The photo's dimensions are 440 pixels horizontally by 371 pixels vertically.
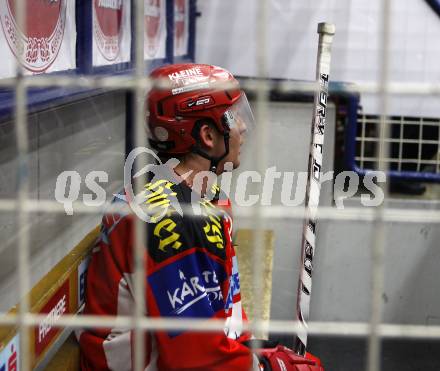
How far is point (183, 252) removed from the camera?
1594mm

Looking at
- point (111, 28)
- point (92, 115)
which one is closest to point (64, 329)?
point (92, 115)

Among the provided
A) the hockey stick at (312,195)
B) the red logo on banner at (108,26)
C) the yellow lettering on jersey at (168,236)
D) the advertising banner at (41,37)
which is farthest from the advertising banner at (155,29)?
the yellow lettering on jersey at (168,236)

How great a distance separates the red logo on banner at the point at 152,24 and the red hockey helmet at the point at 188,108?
162 cm

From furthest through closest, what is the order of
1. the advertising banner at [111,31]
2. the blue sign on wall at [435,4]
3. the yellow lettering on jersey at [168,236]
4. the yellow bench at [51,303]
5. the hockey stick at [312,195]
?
the blue sign on wall at [435,4] → the advertising banner at [111,31] → the hockey stick at [312,195] → the yellow lettering on jersey at [168,236] → the yellow bench at [51,303]

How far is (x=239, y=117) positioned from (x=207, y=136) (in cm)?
11

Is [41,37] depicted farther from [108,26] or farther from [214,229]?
[108,26]

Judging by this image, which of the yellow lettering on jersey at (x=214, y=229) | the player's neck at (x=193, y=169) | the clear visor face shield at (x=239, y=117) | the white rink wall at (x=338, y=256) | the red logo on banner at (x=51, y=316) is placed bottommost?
the white rink wall at (x=338, y=256)

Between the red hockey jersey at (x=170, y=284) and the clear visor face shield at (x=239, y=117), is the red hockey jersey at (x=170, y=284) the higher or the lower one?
the lower one

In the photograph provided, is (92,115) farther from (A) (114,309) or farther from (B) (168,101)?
(A) (114,309)

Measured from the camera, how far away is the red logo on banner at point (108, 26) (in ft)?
8.61

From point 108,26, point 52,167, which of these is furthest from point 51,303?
point 108,26

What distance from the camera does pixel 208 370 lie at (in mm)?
1625

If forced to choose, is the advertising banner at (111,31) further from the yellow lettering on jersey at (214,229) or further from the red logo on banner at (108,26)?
the yellow lettering on jersey at (214,229)

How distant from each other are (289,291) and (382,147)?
3638mm
